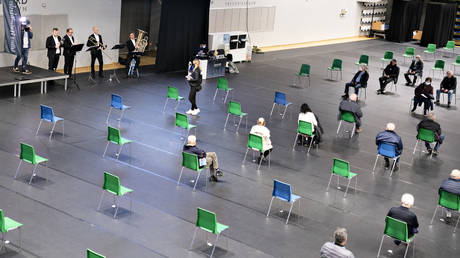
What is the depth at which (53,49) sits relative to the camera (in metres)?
18.8

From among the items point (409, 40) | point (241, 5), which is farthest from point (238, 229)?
point (409, 40)

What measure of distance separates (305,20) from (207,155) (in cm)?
2063

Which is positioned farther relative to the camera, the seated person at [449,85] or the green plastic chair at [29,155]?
the seated person at [449,85]

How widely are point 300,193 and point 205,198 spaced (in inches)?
76.2

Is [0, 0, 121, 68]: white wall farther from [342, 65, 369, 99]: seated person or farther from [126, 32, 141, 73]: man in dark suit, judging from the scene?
[342, 65, 369, 99]: seated person

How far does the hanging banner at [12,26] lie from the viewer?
16.8 metres

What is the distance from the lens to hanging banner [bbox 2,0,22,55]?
55.0 feet

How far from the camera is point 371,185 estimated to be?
42.7 ft

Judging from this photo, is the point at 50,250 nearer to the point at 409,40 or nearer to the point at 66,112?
the point at 66,112

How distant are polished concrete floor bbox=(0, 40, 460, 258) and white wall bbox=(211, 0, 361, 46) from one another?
9209mm

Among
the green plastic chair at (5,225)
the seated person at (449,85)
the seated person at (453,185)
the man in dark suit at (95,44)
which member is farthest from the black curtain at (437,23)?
the green plastic chair at (5,225)

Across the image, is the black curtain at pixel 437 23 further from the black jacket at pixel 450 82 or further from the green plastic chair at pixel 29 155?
the green plastic chair at pixel 29 155

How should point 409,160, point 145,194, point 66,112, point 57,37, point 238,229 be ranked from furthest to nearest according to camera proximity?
point 57,37 → point 66,112 → point 409,160 → point 145,194 → point 238,229

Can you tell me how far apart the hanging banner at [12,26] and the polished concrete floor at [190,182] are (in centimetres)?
126
